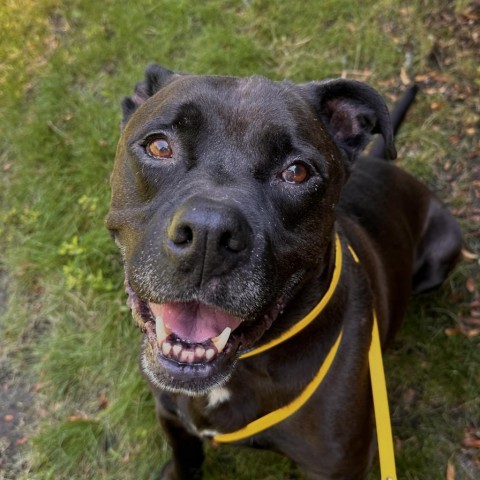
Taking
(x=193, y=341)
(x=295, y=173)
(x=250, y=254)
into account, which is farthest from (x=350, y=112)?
(x=193, y=341)

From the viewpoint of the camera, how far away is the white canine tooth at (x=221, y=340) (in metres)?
2.41

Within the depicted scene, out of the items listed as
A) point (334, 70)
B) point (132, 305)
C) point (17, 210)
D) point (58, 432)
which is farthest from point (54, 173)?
point (132, 305)

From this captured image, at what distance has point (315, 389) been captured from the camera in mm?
2867

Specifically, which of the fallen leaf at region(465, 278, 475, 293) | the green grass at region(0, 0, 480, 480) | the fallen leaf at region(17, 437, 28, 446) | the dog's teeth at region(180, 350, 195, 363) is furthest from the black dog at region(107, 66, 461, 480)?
the fallen leaf at region(465, 278, 475, 293)

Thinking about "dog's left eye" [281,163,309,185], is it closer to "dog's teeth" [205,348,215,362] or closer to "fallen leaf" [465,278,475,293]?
"dog's teeth" [205,348,215,362]

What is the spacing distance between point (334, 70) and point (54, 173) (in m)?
2.54

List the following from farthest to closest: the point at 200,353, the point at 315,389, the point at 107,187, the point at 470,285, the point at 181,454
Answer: the point at 107,187 → the point at 470,285 → the point at 181,454 → the point at 315,389 → the point at 200,353

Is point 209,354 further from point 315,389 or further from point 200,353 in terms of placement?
point 315,389

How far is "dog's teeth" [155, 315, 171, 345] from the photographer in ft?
7.93

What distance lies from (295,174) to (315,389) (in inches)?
40.7

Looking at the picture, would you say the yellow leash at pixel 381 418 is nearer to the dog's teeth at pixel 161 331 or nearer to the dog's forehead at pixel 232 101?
the dog's teeth at pixel 161 331

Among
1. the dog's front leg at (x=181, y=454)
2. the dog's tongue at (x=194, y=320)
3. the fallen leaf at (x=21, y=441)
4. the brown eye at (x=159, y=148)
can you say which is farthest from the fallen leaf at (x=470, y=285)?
the fallen leaf at (x=21, y=441)

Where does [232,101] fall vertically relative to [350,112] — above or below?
above

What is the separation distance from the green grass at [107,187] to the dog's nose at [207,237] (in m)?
2.16
